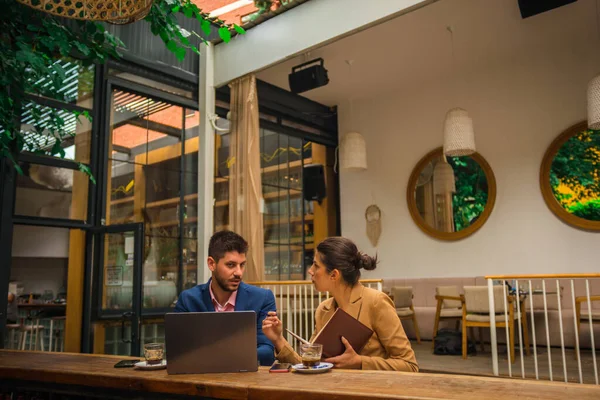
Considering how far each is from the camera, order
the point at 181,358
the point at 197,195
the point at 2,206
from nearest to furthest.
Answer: the point at 181,358
the point at 2,206
the point at 197,195

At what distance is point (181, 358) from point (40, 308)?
315 inches

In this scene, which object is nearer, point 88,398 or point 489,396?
point 489,396

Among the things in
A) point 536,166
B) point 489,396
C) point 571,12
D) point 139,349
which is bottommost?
point 139,349

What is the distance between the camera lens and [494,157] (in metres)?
8.24

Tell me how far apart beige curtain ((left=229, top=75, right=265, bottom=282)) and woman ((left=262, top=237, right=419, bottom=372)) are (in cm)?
364

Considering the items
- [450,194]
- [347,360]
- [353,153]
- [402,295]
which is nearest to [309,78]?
[353,153]

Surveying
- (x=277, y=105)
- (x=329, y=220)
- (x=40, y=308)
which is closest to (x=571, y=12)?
(x=277, y=105)

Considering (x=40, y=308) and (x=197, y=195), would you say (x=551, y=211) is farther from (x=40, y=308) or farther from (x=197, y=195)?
(x=40, y=308)

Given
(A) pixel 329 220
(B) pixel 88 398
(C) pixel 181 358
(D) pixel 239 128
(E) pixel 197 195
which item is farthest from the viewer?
(A) pixel 329 220

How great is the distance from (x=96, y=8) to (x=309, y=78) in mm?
5032

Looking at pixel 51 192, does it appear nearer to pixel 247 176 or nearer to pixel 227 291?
pixel 247 176

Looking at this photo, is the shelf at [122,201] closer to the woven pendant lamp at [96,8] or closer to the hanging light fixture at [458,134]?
the hanging light fixture at [458,134]

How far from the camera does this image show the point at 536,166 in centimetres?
783

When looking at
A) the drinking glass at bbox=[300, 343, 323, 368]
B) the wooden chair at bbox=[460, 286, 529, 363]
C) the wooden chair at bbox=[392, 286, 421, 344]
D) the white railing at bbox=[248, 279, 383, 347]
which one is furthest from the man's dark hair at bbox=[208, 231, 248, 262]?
the wooden chair at bbox=[392, 286, 421, 344]
